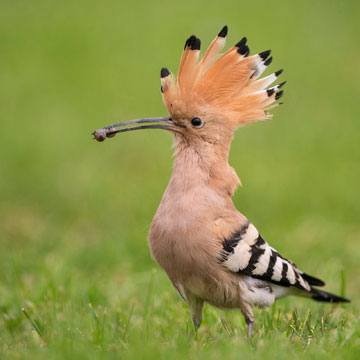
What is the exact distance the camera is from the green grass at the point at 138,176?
314cm

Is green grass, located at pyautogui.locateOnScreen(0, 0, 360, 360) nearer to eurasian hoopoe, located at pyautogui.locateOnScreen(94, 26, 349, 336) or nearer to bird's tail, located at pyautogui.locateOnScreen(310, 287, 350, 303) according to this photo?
bird's tail, located at pyautogui.locateOnScreen(310, 287, 350, 303)

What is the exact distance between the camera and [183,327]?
3.30 meters

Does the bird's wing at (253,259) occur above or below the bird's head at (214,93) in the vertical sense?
below

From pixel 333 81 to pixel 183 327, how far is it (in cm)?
678

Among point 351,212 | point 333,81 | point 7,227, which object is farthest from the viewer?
point 333,81

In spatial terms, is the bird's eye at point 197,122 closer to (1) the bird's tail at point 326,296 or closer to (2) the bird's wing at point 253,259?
(2) the bird's wing at point 253,259

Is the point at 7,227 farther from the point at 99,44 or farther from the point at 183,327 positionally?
the point at 99,44

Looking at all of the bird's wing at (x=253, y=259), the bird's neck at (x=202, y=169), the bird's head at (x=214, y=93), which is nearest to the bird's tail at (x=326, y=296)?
the bird's wing at (x=253, y=259)

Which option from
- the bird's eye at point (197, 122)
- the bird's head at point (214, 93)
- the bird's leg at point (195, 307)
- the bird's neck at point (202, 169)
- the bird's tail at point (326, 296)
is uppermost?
the bird's head at point (214, 93)

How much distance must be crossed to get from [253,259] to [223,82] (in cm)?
90

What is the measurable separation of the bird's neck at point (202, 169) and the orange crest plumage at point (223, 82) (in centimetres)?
19

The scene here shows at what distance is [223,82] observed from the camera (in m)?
3.17

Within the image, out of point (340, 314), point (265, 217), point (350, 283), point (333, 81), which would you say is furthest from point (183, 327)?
point (333, 81)

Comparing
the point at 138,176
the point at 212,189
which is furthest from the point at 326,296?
the point at 138,176
